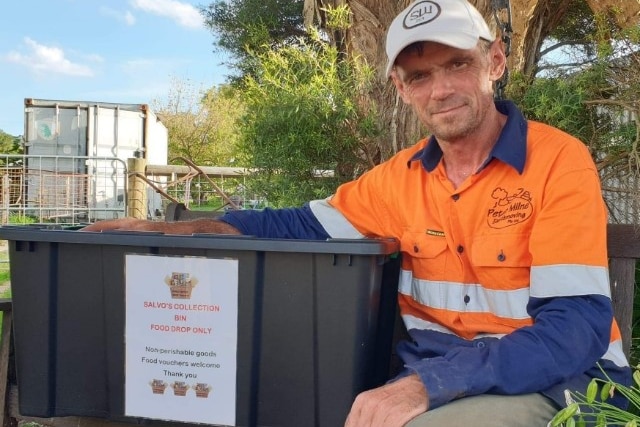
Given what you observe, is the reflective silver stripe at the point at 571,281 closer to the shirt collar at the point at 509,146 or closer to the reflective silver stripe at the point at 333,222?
the shirt collar at the point at 509,146

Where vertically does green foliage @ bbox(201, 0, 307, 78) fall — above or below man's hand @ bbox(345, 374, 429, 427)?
above

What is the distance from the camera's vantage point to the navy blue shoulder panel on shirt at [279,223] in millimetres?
2619

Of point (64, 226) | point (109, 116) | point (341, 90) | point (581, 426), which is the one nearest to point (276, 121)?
point (341, 90)

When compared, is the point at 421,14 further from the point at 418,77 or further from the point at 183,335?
the point at 183,335

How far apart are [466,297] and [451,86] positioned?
693 mm

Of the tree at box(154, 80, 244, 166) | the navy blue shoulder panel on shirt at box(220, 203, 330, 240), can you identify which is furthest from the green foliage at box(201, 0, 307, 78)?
the tree at box(154, 80, 244, 166)

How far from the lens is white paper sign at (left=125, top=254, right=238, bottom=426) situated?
2092mm

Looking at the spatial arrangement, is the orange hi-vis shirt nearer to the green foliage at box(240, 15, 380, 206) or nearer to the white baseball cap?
the white baseball cap

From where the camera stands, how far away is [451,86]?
2236 mm

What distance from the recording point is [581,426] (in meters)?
1.23

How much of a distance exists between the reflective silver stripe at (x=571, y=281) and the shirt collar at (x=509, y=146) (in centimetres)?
38

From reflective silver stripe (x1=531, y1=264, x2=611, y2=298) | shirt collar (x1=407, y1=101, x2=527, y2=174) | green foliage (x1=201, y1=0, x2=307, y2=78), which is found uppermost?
green foliage (x1=201, y1=0, x2=307, y2=78)

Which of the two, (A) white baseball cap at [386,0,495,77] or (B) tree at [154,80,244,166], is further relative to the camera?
(B) tree at [154,80,244,166]

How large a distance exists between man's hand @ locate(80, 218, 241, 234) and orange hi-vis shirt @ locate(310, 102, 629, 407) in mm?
381
